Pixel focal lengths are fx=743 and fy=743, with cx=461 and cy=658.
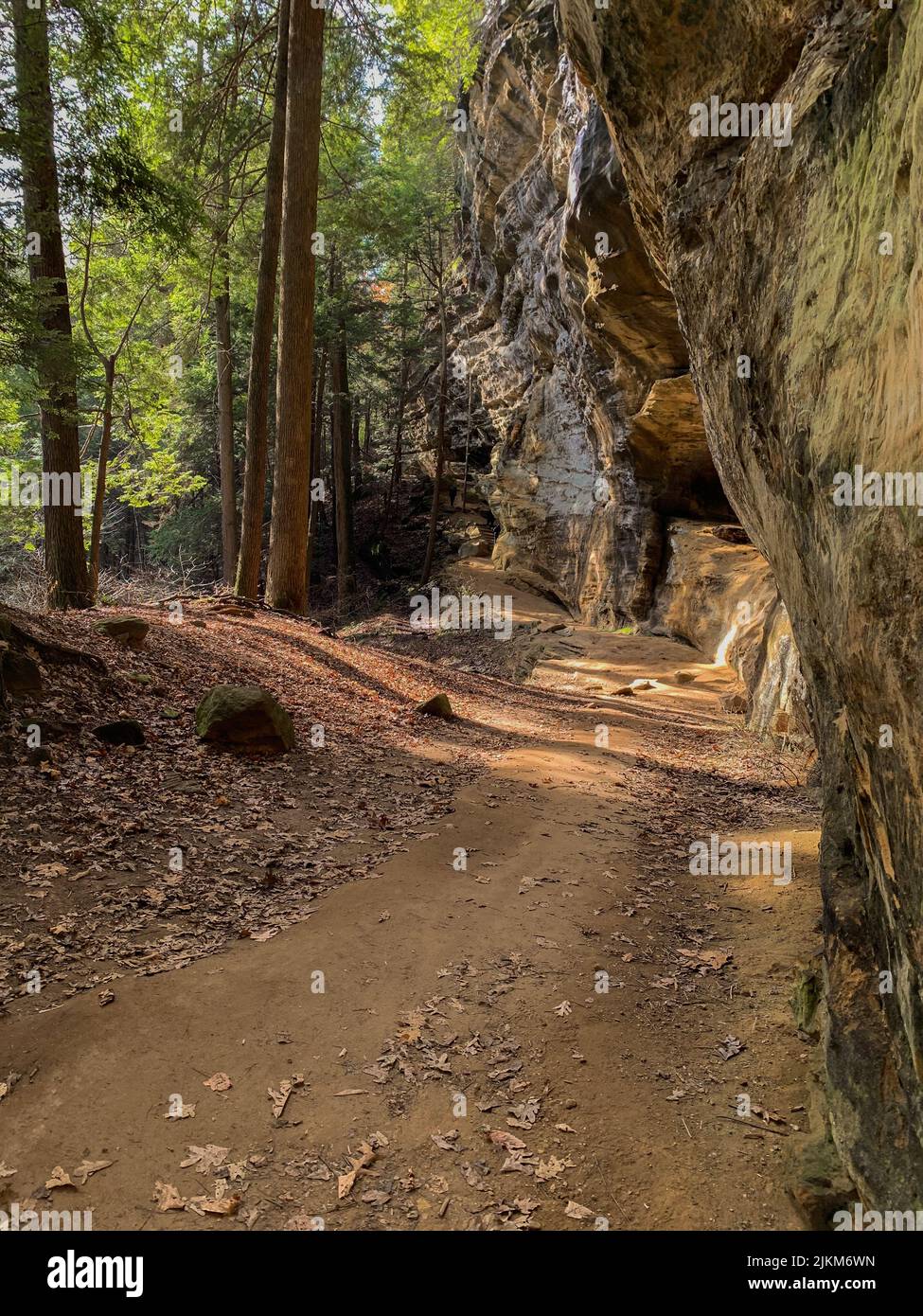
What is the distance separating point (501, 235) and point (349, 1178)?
2884 cm

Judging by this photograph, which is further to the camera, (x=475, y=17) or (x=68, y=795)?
(x=475, y=17)

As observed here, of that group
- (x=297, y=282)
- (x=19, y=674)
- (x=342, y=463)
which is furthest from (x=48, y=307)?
(x=342, y=463)

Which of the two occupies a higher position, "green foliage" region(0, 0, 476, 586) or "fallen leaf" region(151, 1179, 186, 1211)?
"green foliage" region(0, 0, 476, 586)

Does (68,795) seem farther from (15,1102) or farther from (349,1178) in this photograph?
(349,1178)

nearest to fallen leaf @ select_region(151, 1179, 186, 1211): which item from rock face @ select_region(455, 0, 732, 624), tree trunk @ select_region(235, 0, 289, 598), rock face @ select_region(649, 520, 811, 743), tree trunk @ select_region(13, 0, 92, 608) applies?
tree trunk @ select_region(13, 0, 92, 608)

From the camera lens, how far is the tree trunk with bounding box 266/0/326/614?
12.4 metres

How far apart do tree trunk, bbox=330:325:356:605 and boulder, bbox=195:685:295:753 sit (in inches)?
785

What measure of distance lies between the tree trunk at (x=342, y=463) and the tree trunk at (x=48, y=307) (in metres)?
16.3

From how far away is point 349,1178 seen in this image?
11.0 feet

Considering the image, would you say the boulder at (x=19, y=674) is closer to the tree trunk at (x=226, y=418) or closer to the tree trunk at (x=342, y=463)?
the tree trunk at (x=226, y=418)

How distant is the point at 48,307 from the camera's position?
25.2ft

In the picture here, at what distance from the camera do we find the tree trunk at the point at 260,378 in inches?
577

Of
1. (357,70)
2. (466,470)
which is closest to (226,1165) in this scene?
(357,70)

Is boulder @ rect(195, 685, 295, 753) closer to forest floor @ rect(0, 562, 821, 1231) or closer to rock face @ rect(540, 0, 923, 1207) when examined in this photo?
forest floor @ rect(0, 562, 821, 1231)
